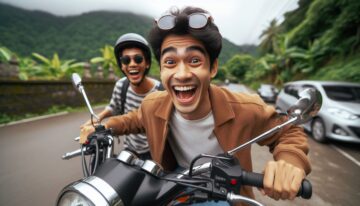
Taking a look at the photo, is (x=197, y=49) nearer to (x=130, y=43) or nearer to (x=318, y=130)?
(x=130, y=43)

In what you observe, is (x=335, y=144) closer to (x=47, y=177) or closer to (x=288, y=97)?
(x=288, y=97)

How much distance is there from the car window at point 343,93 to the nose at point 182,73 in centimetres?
544

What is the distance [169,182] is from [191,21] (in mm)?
846

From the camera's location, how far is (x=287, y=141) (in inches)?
48.2

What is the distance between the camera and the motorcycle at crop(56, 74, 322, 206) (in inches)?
29.6

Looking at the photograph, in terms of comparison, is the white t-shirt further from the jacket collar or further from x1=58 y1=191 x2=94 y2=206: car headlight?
x1=58 y1=191 x2=94 y2=206: car headlight

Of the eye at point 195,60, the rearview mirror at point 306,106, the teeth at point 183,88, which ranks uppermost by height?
the eye at point 195,60

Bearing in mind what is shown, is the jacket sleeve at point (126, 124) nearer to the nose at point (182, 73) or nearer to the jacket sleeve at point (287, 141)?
the nose at point (182, 73)

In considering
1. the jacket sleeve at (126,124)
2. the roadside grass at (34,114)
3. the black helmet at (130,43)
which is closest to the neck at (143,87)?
the black helmet at (130,43)

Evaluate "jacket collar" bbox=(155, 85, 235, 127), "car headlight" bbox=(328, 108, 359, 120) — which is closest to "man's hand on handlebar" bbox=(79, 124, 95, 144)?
"jacket collar" bbox=(155, 85, 235, 127)

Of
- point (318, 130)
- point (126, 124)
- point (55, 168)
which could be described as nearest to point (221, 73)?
point (318, 130)

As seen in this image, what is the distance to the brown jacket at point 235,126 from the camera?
1257 millimetres

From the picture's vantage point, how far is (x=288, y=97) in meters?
7.66

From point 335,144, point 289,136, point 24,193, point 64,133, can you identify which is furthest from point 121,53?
point 335,144
